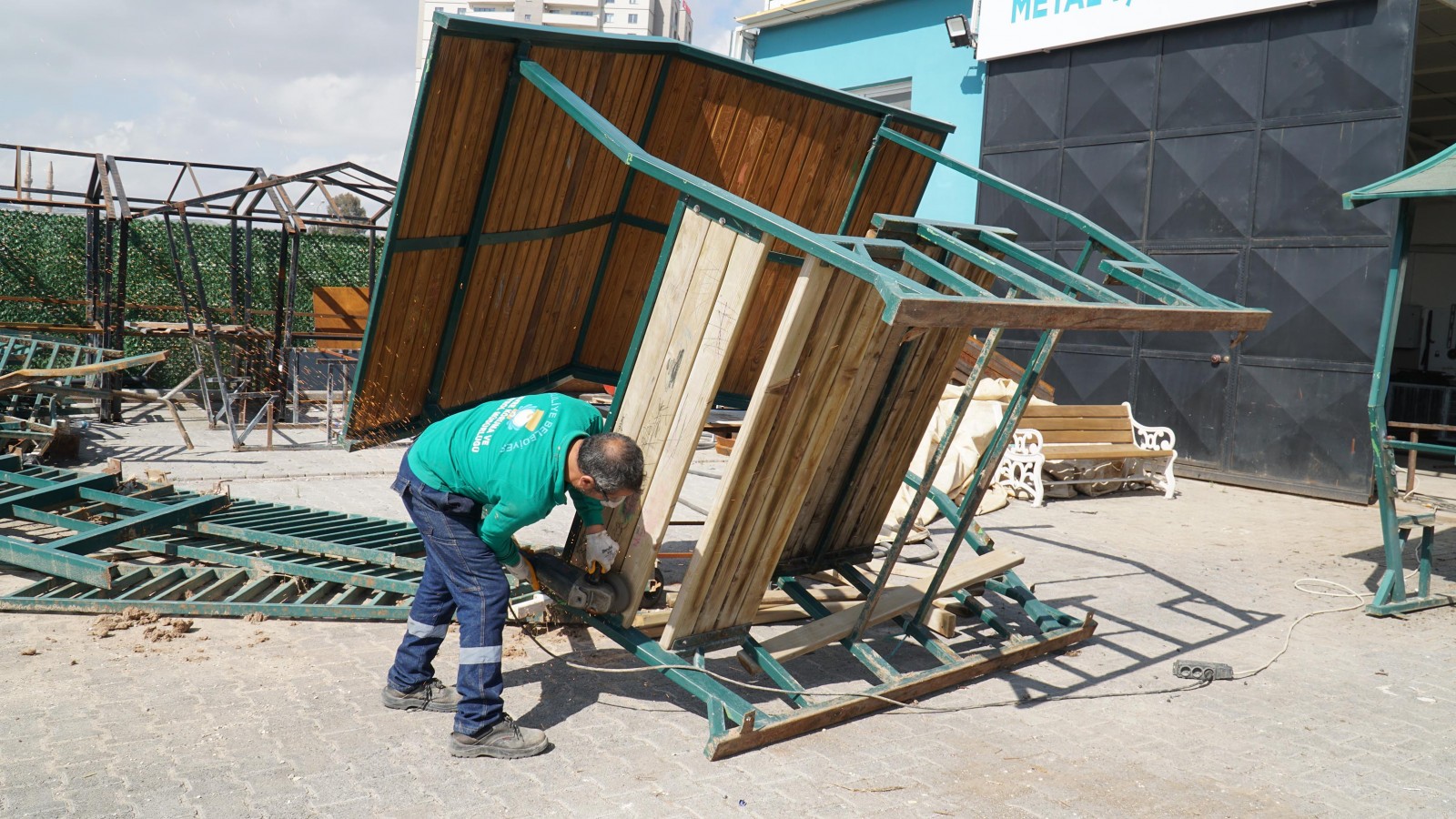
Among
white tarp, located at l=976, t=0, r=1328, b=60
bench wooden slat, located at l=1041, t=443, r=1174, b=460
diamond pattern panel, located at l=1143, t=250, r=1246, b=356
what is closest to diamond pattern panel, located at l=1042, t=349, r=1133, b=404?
diamond pattern panel, located at l=1143, t=250, r=1246, b=356

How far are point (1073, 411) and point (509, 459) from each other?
809 cm

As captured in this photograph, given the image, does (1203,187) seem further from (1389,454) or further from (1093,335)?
(1389,454)

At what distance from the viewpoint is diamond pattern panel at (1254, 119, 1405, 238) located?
10430 millimetres

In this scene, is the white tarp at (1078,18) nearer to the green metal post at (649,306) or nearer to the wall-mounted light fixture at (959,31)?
the wall-mounted light fixture at (959,31)

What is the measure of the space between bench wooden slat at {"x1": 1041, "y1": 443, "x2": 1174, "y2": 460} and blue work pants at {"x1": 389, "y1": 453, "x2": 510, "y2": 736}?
279 inches

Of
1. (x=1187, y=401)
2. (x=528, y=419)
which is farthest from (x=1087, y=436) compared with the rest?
(x=528, y=419)

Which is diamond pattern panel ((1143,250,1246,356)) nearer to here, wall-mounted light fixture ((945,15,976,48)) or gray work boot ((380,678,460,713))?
wall-mounted light fixture ((945,15,976,48))

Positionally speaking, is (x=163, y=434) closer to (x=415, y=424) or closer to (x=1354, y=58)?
(x=415, y=424)

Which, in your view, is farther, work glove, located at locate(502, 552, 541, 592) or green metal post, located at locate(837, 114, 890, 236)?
green metal post, located at locate(837, 114, 890, 236)

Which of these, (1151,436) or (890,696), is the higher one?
(1151,436)

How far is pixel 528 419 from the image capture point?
13.2ft

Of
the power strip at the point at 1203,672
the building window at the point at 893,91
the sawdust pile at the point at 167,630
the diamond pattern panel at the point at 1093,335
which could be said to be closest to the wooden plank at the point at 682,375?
the sawdust pile at the point at 167,630

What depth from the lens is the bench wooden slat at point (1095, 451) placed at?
10.1m

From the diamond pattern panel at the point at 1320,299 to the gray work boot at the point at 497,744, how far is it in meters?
10.0
